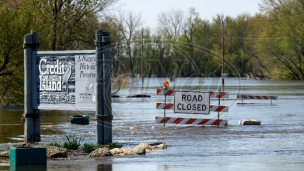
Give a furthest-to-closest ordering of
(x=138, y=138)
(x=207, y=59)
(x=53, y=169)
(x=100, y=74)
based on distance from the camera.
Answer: (x=207, y=59), (x=138, y=138), (x=100, y=74), (x=53, y=169)

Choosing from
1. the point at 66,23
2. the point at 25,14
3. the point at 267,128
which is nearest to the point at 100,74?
the point at 267,128

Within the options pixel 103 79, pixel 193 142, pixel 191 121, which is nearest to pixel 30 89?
pixel 103 79

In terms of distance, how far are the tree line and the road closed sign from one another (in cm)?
1348

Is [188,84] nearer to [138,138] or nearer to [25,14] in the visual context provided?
[25,14]

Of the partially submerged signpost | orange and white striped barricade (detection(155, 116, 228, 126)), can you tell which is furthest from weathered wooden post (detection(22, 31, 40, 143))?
orange and white striped barricade (detection(155, 116, 228, 126))

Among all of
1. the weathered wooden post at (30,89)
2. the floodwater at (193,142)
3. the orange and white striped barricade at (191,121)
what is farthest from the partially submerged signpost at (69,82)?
the orange and white striped barricade at (191,121)

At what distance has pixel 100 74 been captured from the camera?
61.9 feet

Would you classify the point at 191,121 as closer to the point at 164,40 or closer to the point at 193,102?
the point at 193,102

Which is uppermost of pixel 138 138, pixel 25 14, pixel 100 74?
pixel 25 14

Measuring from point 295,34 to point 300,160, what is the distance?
93.9 m

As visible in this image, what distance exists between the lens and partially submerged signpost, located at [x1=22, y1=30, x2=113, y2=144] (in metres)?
18.9

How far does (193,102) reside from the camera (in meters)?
25.8

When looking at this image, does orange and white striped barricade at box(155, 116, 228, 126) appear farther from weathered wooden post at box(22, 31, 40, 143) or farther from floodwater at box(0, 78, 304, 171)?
weathered wooden post at box(22, 31, 40, 143)

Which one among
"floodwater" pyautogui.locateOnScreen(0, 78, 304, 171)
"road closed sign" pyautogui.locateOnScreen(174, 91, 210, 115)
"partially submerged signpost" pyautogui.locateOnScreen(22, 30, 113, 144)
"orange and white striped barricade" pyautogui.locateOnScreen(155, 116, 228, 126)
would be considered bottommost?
"floodwater" pyautogui.locateOnScreen(0, 78, 304, 171)
